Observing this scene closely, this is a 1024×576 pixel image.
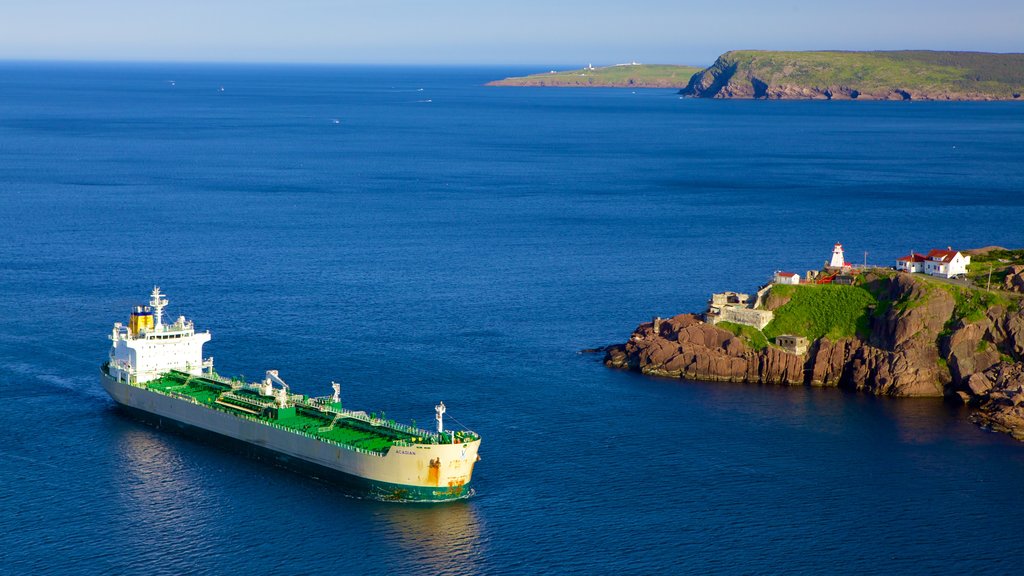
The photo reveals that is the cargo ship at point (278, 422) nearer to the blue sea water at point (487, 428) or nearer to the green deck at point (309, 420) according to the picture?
the green deck at point (309, 420)

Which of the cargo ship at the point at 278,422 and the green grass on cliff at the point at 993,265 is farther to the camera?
the green grass on cliff at the point at 993,265

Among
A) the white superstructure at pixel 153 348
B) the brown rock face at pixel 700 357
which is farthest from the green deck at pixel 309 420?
the brown rock face at pixel 700 357

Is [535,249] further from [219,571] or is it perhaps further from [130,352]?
[219,571]

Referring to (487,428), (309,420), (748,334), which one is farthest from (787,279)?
(309,420)

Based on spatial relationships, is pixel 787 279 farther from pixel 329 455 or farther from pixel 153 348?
pixel 153 348

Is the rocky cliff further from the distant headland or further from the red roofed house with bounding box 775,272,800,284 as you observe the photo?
the red roofed house with bounding box 775,272,800,284

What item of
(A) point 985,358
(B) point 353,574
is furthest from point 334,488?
(A) point 985,358
